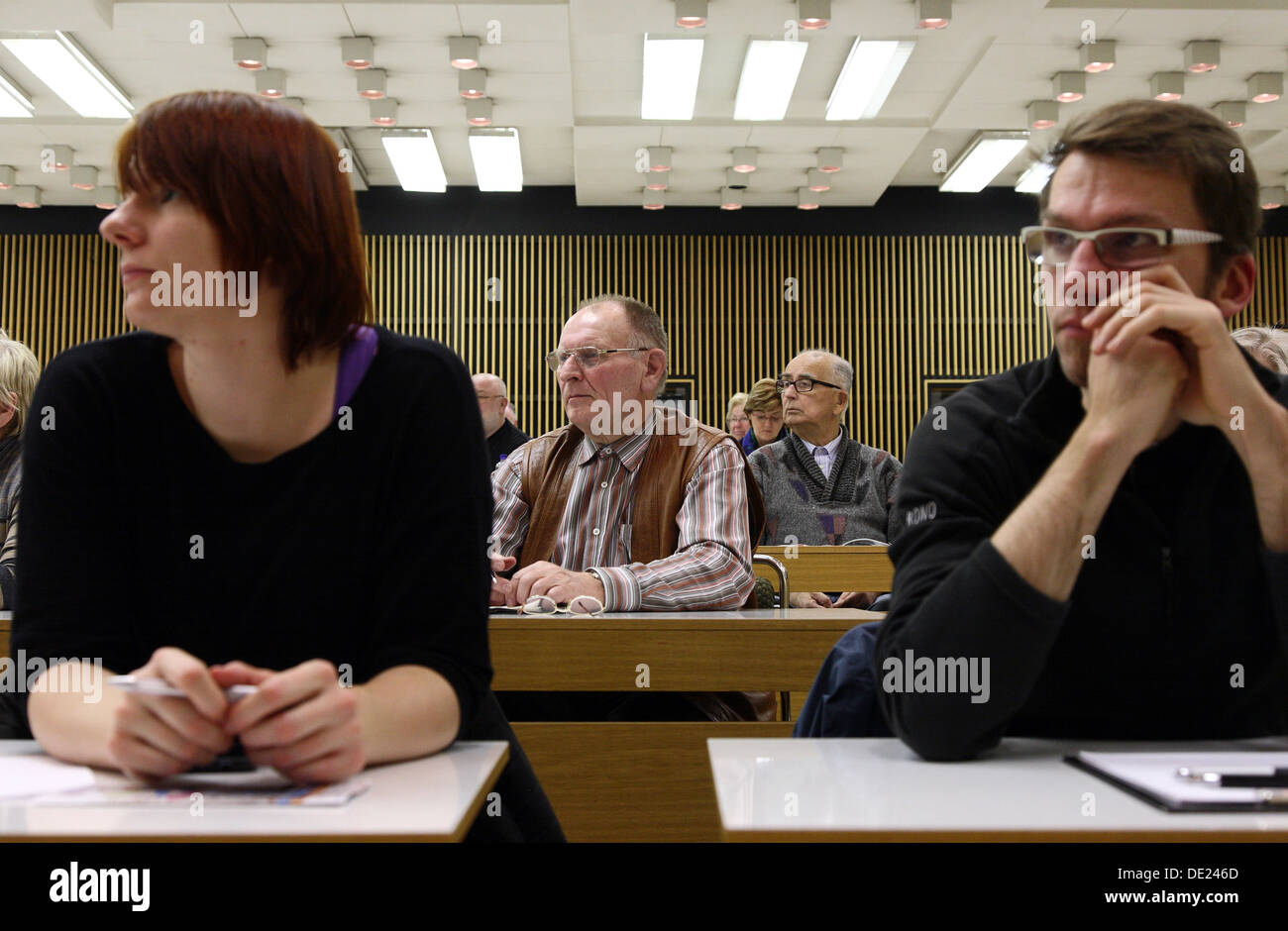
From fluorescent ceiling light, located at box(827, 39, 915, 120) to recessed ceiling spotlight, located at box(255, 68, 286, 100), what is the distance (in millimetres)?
3912

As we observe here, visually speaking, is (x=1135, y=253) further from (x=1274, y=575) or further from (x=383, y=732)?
(x=383, y=732)

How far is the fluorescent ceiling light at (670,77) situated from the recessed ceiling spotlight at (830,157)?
1404 millimetres

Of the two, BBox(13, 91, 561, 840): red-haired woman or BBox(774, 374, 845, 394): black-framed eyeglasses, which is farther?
BBox(774, 374, 845, 394): black-framed eyeglasses

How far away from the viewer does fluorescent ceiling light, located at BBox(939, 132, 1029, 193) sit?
871 centimetres

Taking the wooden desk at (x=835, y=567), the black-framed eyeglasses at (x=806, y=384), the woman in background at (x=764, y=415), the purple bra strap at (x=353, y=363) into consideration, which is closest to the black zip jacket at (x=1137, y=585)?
the purple bra strap at (x=353, y=363)

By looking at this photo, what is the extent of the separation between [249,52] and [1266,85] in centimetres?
693

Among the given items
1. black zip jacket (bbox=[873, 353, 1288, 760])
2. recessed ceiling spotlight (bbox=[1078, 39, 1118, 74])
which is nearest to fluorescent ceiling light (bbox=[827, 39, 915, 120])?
recessed ceiling spotlight (bbox=[1078, 39, 1118, 74])

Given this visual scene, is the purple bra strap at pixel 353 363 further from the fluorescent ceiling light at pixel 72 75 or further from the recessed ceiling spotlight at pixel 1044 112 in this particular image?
the recessed ceiling spotlight at pixel 1044 112

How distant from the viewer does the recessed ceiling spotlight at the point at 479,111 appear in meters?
8.03

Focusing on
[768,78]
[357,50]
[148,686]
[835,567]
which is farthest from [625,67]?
[148,686]

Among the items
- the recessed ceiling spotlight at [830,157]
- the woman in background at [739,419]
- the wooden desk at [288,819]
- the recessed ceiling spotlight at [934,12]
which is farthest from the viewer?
the recessed ceiling spotlight at [830,157]

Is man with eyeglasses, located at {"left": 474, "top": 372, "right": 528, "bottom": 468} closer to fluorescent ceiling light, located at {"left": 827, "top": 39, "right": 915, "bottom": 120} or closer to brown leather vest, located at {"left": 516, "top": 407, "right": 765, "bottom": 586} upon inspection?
fluorescent ceiling light, located at {"left": 827, "top": 39, "right": 915, "bottom": 120}

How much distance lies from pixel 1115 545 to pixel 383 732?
92 centimetres
